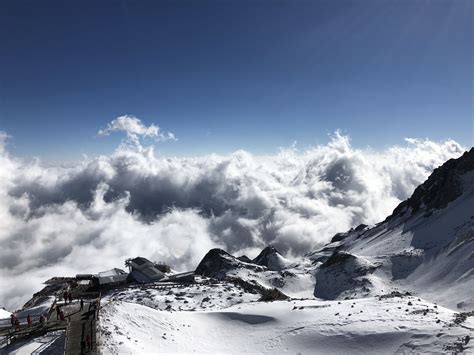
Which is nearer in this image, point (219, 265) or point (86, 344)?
point (86, 344)

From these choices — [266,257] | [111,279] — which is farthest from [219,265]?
[111,279]

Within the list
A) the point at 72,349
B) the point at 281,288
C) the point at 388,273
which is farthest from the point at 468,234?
the point at 72,349

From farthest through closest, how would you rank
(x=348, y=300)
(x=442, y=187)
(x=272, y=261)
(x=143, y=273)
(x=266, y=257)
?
(x=266, y=257) → (x=272, y=261) → (x=442, y=187) → (x=143, y=273) → (x=348, y=300)

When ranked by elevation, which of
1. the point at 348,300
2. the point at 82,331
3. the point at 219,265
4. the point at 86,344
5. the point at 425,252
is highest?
the point at 219,265

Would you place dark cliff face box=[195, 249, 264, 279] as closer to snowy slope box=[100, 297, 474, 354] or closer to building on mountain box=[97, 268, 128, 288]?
building on mountain box=[97, 268, 128, 288]

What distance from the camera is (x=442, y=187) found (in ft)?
317

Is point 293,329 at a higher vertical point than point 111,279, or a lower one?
lower

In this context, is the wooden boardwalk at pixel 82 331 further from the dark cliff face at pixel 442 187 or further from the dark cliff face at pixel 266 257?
the dark cliff face at pixel 266 257

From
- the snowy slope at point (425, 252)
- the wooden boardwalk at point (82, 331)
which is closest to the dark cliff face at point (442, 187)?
the snowy slope at point (425, 252)

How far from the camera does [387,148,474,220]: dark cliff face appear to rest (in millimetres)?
92250

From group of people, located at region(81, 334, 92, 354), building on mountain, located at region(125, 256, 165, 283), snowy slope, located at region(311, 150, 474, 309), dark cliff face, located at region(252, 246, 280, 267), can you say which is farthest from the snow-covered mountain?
dark cliff face, located at region(252, 246, 280, 267)

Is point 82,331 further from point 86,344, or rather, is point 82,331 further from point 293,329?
point 293,329

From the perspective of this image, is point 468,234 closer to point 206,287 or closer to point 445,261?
point 445,261

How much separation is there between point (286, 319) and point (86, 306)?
1812 centimetres
